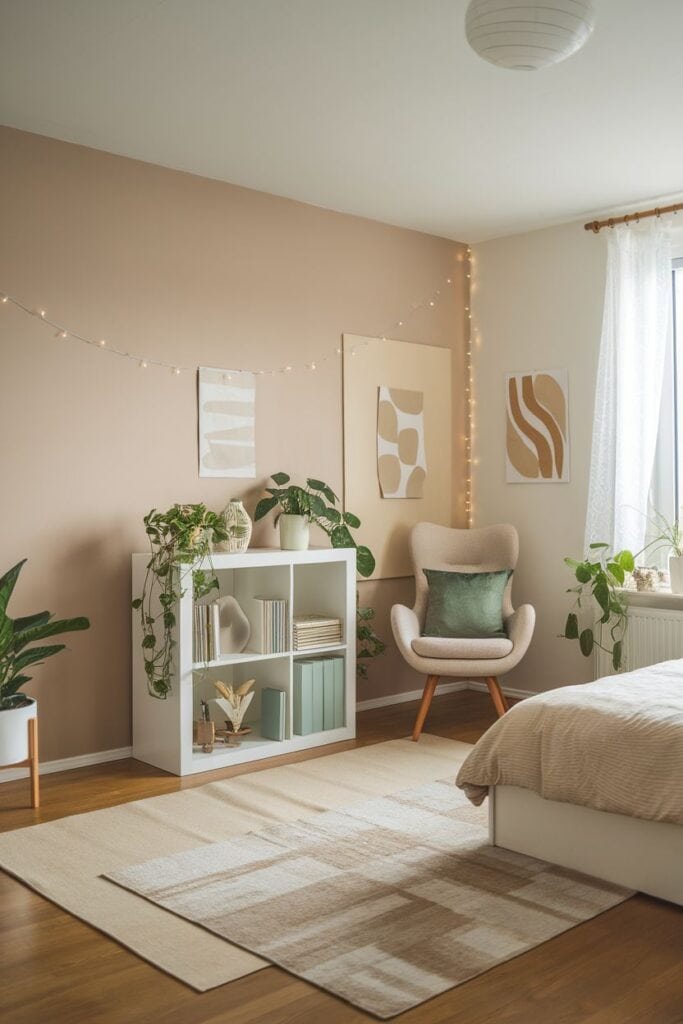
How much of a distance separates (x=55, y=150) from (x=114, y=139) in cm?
24

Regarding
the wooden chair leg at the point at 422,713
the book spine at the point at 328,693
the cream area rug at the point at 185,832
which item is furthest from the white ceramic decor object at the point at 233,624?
the wooden chair leg at the point at 422,713

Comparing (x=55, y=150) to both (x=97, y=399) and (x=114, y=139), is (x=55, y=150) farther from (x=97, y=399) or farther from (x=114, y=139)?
(x=97, y=399)

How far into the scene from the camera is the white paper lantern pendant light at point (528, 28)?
8.58ft

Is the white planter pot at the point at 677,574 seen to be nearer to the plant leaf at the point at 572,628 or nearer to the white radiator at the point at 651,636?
the white radiator at the point at 651,636

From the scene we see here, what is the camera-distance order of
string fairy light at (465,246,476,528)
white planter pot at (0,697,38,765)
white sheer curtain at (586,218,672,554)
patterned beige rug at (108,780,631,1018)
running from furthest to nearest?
string fairy light at (465,246,476,528)
white sheer curtain at (586,218,672,554)
white planter pot at (0,697,38,765)
patterned beige rug at (108,780,631,1018)

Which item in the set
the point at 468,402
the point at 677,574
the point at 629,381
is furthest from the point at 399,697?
the point at 629,381

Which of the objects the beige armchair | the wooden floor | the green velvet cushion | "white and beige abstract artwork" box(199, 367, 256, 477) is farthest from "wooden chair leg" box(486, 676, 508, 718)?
the wooden floor

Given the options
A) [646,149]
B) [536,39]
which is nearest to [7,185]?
[536,39]

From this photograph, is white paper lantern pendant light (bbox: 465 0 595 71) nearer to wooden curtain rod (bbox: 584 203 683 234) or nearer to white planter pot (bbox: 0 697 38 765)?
wooden curtain rod (bbox: 584 203 683 234)

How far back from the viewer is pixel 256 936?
2527 millimetres

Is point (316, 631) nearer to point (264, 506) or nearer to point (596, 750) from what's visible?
point (264, 506)

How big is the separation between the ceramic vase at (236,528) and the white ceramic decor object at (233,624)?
0.23 meters

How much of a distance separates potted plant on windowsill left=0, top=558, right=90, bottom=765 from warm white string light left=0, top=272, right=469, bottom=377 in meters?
1.00

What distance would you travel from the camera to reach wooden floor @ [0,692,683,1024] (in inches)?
85.4
